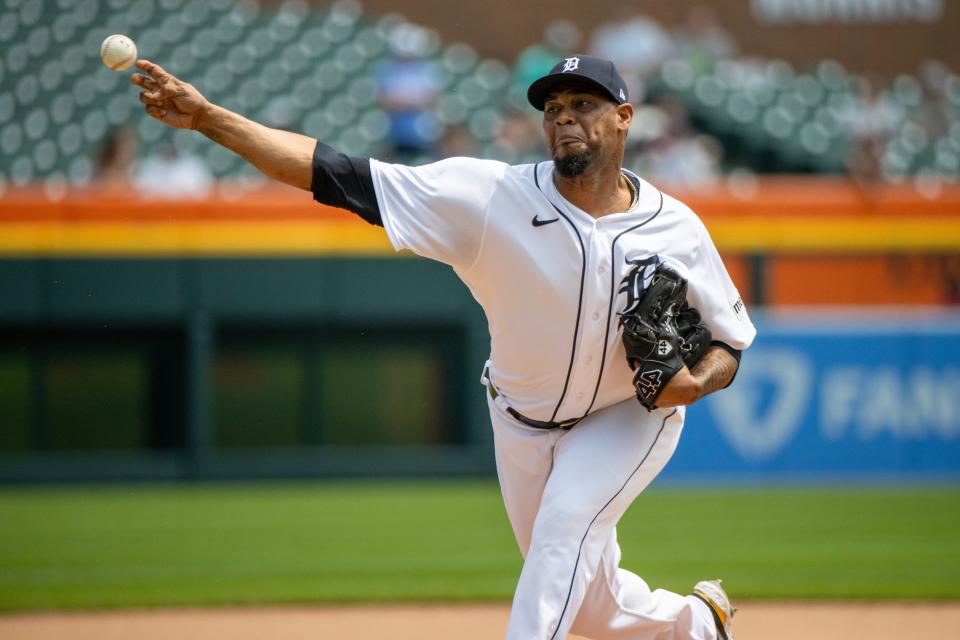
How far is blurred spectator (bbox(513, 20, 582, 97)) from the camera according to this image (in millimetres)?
12953

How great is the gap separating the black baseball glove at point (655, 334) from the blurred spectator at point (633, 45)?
1010 cm

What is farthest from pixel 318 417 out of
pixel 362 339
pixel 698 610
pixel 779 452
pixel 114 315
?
pixel 698 610

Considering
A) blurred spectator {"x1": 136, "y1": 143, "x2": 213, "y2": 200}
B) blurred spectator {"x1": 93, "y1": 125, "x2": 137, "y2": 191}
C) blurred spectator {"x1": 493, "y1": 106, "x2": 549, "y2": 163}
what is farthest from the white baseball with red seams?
blurred spectator {"x1": 493, "y1": 106, "x2": 549, "y2": 163}

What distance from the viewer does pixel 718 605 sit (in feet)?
15.0

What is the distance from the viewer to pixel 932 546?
8266mm

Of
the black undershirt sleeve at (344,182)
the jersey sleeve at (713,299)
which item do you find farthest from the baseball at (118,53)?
the jersey sleeve at (713,299)

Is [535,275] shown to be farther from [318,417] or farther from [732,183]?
[732,183]

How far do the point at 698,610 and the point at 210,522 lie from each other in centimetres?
534

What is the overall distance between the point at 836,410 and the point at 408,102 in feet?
14.8

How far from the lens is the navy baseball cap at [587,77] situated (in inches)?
160

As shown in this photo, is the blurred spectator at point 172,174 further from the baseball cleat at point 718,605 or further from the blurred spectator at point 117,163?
the baseball cleat at point 718,605

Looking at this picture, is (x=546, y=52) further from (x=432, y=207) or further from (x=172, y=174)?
(x=432, y=207)

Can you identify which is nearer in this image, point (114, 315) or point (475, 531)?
point (475, 531)

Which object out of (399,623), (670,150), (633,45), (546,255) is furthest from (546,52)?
(546,255)
